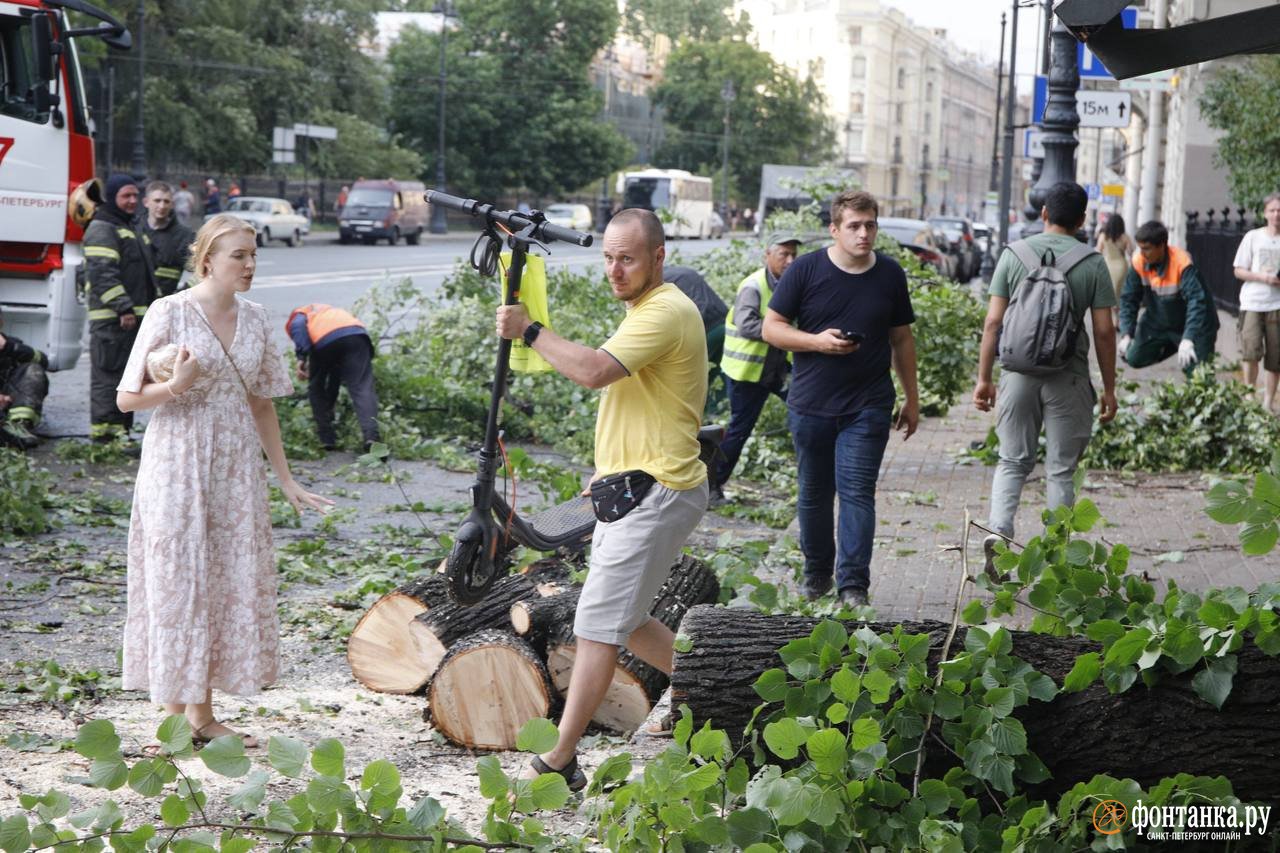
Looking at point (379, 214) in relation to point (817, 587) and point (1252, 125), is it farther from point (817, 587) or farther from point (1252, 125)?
point (817, 587)

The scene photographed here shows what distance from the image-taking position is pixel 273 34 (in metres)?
58.4

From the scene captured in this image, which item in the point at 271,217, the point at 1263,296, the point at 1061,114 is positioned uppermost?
the point at 1061,114

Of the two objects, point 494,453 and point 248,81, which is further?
point 248,81

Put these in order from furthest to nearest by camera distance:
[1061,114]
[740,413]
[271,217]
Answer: [271,217]
[1061,114]
[740,413]

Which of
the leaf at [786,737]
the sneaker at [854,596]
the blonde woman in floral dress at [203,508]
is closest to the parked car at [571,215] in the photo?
the sneaker at [854,596]

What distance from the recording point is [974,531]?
335 inches

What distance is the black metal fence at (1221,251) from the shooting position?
23.5 meters

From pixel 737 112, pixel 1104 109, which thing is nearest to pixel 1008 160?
pixel 1104 109

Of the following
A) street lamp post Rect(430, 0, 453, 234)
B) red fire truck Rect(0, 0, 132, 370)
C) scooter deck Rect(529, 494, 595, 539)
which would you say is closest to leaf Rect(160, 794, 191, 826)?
scooter deck Rect(529, 494, 595, 539)

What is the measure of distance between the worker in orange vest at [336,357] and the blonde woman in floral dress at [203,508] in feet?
19.1

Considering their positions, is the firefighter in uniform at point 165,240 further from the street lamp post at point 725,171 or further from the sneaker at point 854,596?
the street lamp post at point 725,171

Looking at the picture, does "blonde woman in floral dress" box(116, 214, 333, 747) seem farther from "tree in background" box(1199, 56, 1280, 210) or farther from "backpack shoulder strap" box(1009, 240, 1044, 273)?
"tree in background" box(1199, 56, 1280, 210)

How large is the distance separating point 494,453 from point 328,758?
166cm

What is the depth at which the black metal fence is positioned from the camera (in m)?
23.5
